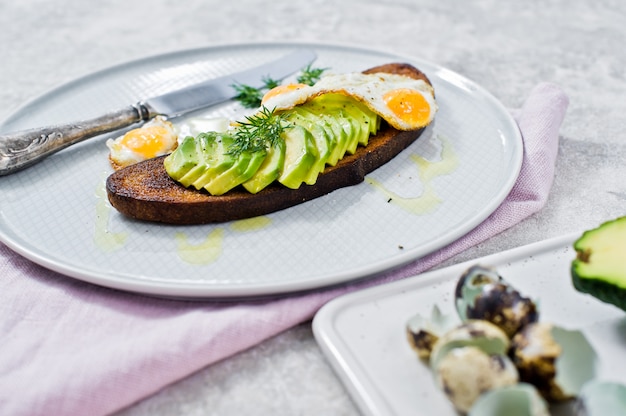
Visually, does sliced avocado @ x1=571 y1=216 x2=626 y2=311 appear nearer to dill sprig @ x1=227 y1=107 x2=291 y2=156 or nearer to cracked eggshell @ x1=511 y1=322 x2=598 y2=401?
cracked eggshell @ x1=511 y1=322 x2=598 y2=401

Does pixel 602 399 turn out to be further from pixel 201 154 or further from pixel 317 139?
pixel 201 154

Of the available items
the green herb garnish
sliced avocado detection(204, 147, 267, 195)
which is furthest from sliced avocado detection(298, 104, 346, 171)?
the green herb garnish

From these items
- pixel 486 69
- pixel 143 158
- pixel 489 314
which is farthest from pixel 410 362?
pixel 486 69

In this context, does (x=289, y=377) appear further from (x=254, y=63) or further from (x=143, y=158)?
(x=254, y=63)

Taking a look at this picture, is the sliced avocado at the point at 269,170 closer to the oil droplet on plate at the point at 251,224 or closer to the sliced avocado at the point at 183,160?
the oil droplet on plate at the point at 251,224

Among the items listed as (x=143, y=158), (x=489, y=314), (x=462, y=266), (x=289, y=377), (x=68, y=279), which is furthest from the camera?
(x=143, y=158)

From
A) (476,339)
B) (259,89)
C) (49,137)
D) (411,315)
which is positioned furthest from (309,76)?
(476,339)
